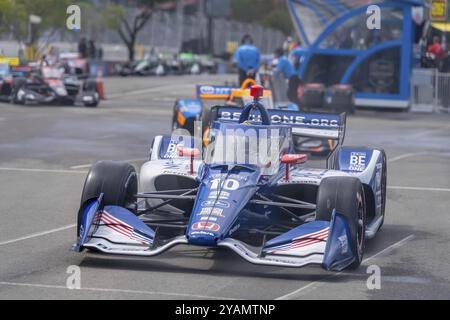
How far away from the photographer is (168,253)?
30.3 feet

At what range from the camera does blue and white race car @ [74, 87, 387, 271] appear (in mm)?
8500

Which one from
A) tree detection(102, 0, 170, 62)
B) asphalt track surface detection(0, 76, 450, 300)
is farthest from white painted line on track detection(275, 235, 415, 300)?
tree detection(102, 0, 170, 62)

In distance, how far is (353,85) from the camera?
2958 centimetres

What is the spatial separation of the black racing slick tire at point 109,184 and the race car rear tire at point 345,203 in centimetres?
181

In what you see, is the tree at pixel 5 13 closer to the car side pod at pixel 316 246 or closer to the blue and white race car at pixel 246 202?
the blue and white race car at pixel 246 202

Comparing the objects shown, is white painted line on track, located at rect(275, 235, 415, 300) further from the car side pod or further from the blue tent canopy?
the blue tent canopy

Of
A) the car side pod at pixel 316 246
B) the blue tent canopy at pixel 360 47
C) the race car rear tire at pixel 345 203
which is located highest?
the blue tent canopy at pixel 360 47

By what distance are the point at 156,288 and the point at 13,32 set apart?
25662 mm

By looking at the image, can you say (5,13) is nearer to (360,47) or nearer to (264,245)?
(360,47)

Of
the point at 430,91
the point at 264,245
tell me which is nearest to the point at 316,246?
the point at 264,245

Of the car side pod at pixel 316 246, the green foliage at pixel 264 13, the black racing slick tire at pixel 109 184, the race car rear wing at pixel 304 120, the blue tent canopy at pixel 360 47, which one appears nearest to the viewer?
the car side pod at pixel 316 246

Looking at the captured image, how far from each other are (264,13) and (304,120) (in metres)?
64.2

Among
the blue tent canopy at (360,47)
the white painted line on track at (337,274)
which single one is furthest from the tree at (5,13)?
the white painted line on track at (337,274)

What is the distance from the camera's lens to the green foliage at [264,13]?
73.6m
